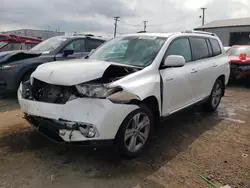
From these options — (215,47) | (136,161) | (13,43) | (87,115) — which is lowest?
(136,161)

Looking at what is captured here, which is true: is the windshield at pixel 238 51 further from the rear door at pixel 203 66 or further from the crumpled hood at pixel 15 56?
the crumpled hood at pixel 15 56

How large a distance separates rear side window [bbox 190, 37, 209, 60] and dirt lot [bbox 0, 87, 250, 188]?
1417 millimetres

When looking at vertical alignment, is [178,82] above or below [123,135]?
above

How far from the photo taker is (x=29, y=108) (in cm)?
332

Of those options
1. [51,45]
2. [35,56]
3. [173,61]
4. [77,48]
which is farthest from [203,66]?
[51,45]

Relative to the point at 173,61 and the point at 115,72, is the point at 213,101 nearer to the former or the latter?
the point at 173,61

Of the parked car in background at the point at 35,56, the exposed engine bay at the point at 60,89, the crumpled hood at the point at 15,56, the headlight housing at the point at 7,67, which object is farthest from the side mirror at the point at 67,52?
the exposed engine bay at the point at 60,89

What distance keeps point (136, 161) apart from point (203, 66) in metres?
2.52

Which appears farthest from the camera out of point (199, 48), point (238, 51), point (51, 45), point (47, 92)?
point (238, 51)

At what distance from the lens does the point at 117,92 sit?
120 inches

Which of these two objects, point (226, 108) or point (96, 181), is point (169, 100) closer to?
point (96, 181)

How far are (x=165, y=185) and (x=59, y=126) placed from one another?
139 cm

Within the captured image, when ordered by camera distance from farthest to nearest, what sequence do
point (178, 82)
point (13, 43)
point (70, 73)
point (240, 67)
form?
point (13, 43) → point (240, 67) → point (178, 82) → point (70, 73)

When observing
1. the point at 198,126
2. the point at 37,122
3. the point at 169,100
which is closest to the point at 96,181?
the point at 37,122
